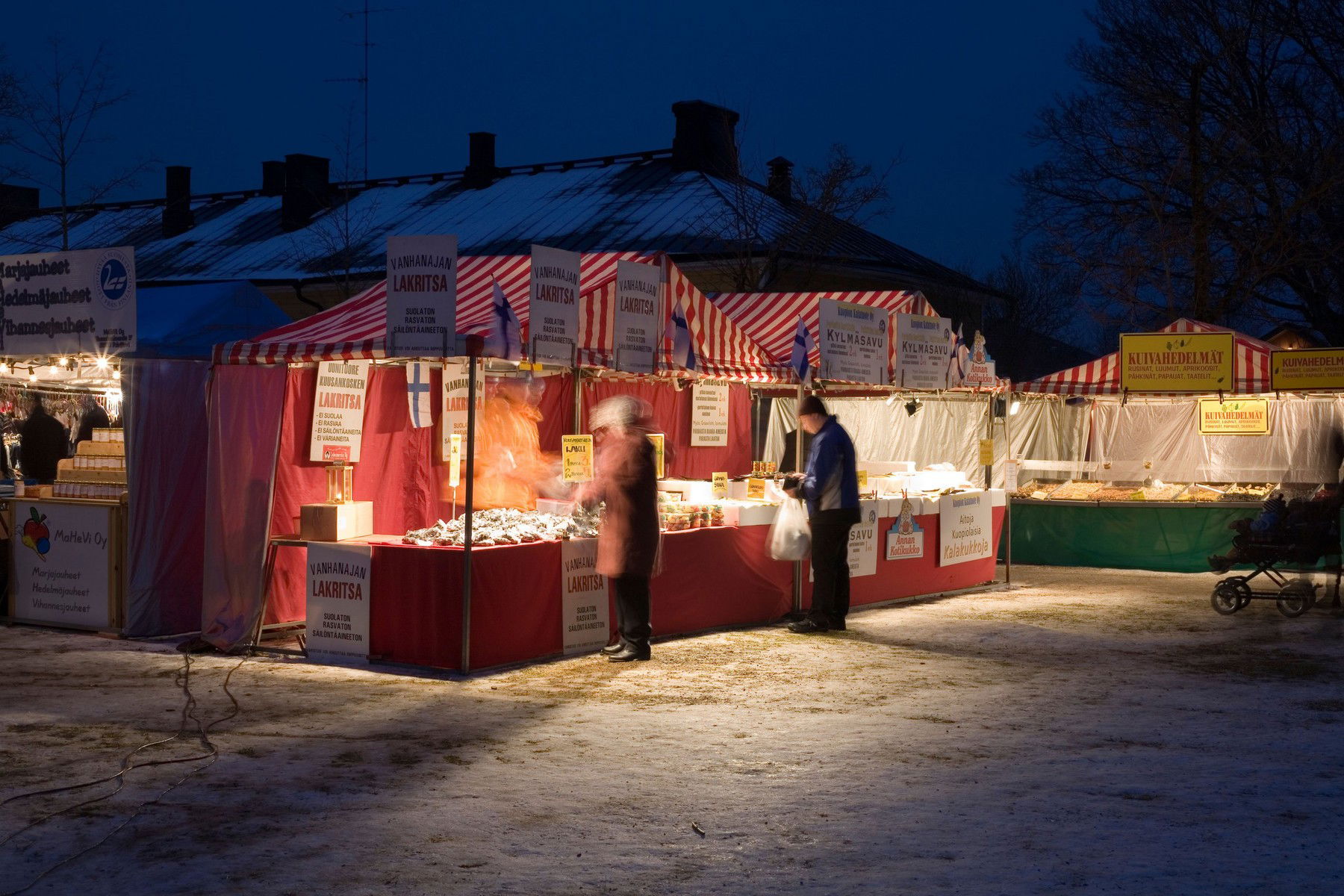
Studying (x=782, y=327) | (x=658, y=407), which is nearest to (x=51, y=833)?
(x=658, y=407)

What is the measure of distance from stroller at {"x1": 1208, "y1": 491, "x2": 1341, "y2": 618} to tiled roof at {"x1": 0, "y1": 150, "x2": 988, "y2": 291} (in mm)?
14788

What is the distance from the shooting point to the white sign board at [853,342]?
12812 millimetres

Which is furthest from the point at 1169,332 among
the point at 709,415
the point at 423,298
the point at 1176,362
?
the point at 423,298

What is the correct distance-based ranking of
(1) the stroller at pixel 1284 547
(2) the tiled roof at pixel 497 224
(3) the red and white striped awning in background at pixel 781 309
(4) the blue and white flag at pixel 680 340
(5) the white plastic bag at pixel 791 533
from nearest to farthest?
(4) the blue and white flag at pixel 680 340, (5) the white plastic bag at pixel 791 533, (1) the stroller at pixel 1284 547, (3) the red and white striped awning in background at pixel 781 309, (2) the tiled roof at pixel 497 224

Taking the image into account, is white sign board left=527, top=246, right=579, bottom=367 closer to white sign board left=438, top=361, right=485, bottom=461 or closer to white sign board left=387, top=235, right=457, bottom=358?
white sign board left=387, top=235, right=457, bottom=358

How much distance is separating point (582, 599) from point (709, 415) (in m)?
5.28

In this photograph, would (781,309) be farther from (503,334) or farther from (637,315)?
(503,334)

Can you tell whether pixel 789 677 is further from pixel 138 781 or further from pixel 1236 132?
pixel 1236 132

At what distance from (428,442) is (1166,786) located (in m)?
6.93

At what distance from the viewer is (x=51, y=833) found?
5621 mm

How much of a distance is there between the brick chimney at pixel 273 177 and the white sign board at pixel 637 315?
30.4 metres

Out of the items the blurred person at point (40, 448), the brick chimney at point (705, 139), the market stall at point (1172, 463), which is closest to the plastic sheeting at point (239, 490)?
the blurred person at point (40, 448)

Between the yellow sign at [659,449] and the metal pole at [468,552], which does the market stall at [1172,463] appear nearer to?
the yellow sign at [659,449]

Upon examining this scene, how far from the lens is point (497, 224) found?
3212 centimetres
